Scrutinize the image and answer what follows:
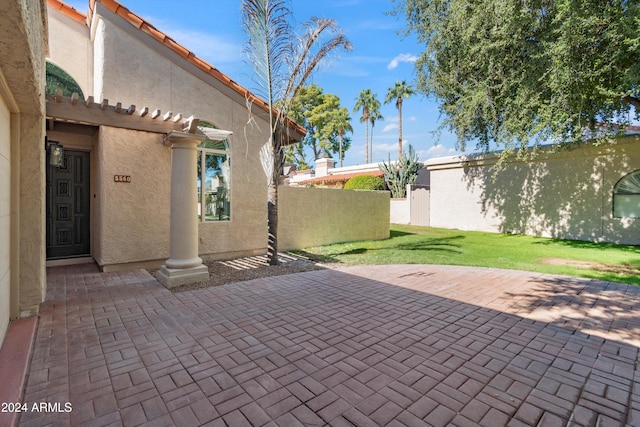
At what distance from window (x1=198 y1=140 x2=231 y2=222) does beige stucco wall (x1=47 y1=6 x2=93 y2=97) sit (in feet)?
13.3

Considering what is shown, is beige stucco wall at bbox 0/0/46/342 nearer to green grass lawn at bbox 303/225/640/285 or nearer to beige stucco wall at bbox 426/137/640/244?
green grass lawn at bbox 303/225/640/285

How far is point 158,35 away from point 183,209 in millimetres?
4796

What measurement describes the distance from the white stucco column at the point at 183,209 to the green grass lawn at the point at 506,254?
399cm

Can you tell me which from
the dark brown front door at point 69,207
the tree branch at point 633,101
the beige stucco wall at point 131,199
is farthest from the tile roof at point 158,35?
the tree branch at point 633,101

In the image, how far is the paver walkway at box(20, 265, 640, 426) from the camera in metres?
2.60

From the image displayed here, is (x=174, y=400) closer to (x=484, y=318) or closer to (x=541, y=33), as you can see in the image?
(x=484, y=318)

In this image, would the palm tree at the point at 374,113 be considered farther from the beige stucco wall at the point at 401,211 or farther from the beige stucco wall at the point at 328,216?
the beige stucco wall at the point at 328,216

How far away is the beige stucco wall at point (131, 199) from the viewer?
7234mm

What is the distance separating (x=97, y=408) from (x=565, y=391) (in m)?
4.21

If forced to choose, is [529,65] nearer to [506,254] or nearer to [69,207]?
[506,254]

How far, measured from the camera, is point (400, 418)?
2508mm

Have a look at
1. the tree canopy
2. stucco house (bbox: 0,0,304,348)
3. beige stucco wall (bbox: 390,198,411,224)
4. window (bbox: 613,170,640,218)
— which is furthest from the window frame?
the tree canopy

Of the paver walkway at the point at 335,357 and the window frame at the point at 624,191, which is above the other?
the window frame at the point at 624,191

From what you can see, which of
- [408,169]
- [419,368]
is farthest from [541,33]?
[419,368]
